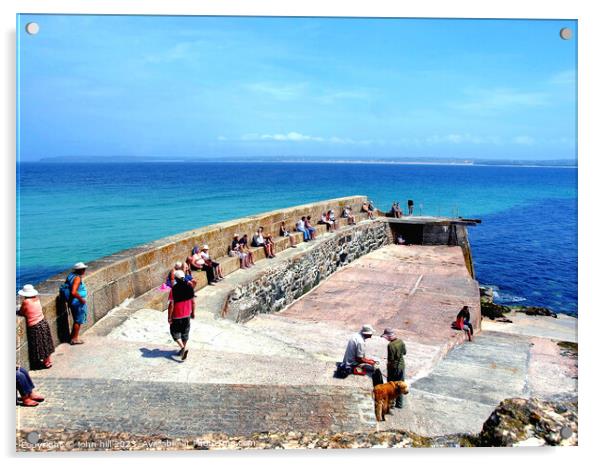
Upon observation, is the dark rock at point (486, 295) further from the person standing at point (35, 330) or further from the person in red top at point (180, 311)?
the person standing at point (35, 330)

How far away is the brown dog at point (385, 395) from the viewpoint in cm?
605

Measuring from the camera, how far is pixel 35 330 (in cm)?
634

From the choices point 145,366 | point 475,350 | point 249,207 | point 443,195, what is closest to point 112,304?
point 145,366

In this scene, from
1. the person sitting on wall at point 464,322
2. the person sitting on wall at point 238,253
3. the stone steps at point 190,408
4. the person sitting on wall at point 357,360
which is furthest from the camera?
the person sitting on wall at point 238,253

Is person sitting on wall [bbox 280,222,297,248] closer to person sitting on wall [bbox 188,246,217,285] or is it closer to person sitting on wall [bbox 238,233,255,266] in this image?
person sitting on wall [bbox 238,233,255,266]

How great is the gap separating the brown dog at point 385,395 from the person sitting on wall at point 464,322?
17.6ft

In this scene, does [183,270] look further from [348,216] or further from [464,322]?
[348,216]

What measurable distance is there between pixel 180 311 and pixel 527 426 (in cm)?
405

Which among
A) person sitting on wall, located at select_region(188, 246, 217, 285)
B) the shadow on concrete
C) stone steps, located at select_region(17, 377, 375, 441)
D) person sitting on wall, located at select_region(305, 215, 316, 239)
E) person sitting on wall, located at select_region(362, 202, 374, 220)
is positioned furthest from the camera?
person sitting on wall, located at select_region(362, 202, 374, 220)

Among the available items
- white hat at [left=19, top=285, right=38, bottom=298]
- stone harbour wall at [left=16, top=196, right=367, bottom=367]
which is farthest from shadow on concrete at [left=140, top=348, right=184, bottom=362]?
white hat at [left=19, top=285, right=38, bottom=298]

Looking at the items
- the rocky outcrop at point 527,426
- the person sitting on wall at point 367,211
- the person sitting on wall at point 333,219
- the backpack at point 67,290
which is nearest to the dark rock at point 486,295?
the person sitting on wall at point 367,211

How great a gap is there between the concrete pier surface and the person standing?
167 mm

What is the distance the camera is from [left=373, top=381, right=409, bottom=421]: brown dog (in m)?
6.05
